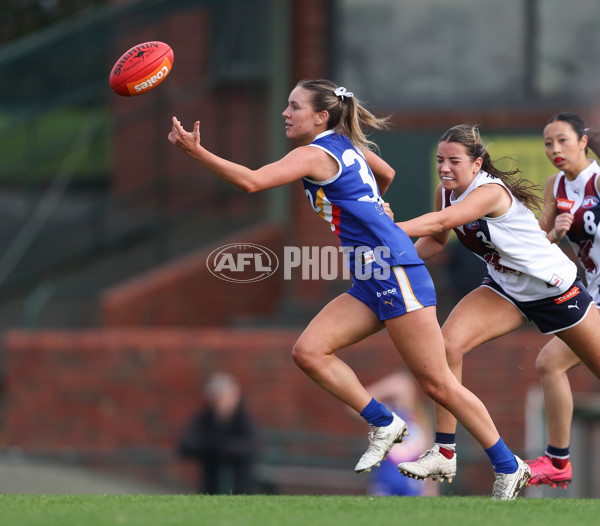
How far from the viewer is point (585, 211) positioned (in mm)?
6875

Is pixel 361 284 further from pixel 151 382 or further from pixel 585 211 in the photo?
pixel 151 382

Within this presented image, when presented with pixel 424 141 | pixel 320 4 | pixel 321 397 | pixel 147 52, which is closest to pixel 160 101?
pixel 320 4

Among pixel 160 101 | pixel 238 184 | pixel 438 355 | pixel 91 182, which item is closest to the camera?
pixel 238 184

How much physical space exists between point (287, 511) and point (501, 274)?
1.76 metres

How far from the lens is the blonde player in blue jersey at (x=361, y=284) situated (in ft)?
20.6

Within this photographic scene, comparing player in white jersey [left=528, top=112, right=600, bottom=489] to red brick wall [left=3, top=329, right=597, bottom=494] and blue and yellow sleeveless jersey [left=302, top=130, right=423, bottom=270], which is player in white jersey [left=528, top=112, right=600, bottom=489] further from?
red brick wall [left=3, top=329, right=597, bottom=494]

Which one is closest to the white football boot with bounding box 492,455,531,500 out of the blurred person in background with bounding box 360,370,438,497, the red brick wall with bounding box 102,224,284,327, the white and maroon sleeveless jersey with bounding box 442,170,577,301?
the white and maroon sleeveless jersey with bounding box 442,170,577,301

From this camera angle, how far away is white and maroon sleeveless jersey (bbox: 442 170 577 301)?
21.2ft

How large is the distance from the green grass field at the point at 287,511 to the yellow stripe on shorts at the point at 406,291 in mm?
1074

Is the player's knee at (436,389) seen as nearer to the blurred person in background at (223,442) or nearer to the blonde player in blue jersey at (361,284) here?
the blonde player in blue jersey at (361,284)

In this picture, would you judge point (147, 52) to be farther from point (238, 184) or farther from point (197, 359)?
point (197, 359)

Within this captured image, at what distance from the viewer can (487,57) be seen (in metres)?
13.5

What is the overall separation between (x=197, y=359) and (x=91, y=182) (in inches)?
189

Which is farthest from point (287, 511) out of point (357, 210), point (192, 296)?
point (192, 296)
